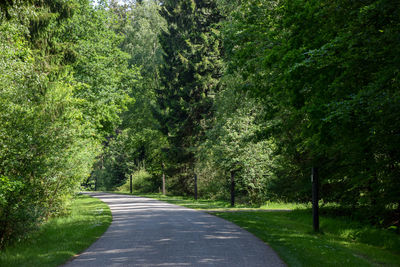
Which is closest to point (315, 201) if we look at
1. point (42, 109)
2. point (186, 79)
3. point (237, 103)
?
point (42, 109)

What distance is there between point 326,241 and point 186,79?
30.7 meters

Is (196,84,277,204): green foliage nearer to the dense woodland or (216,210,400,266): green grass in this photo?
the dense woodland

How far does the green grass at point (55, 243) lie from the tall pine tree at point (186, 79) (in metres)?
22.1

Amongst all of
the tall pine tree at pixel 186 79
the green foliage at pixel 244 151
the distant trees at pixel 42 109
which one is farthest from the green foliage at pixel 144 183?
the distant trees at pixel 42 109

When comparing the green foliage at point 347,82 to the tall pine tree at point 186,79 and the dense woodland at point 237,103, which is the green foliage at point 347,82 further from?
the tall pine tree at point 186,79

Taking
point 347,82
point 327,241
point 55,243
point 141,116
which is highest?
point 141,116

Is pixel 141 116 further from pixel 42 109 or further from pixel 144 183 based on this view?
pixel 42 109

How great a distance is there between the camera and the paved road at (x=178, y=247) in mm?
8258

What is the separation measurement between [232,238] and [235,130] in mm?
14820

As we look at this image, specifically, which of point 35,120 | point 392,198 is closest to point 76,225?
point 35,120

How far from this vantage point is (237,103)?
91.2 feet

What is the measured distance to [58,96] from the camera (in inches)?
641

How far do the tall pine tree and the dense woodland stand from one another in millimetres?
162

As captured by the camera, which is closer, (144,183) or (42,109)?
(42,109)
